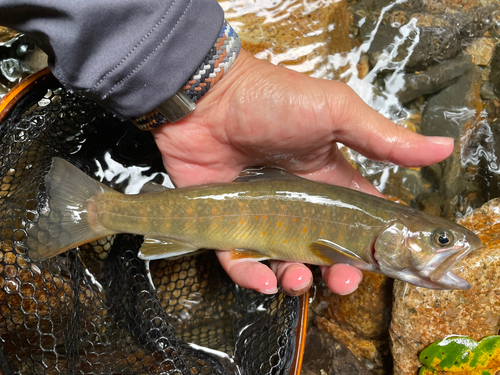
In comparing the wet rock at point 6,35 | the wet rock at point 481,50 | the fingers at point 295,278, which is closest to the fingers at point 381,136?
the fingers at point 295,278

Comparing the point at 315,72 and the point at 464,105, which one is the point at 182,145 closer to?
the point at 315,72

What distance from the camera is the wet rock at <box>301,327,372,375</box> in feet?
10.4

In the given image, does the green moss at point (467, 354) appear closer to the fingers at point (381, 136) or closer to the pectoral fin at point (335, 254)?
the pectoral fin at point (335, 254)

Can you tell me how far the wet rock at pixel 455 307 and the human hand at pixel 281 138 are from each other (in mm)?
827

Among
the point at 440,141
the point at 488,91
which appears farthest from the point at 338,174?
the point at 488,91

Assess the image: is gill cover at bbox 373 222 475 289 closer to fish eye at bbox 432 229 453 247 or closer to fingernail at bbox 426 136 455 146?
fish eye at bbox 432 229 453 247

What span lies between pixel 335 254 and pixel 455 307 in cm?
127

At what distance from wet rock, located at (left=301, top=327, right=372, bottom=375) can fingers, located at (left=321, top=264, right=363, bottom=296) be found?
112 cm

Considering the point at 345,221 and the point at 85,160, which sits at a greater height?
the point at 345,221

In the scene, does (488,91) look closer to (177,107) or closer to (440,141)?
(440,141)

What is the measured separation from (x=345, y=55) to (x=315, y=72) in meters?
0.38

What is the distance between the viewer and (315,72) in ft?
11.8

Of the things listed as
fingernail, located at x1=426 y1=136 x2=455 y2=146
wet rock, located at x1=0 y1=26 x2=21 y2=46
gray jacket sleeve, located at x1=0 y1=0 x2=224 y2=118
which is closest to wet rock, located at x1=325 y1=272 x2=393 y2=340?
fingernail, located at x1=426 y1=136 x2=455 y2=146

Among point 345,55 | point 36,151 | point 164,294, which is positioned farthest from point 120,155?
point 345,55
